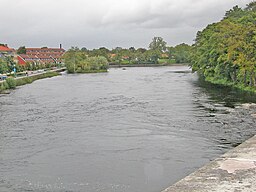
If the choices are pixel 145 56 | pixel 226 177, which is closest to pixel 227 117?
pixel 226 177

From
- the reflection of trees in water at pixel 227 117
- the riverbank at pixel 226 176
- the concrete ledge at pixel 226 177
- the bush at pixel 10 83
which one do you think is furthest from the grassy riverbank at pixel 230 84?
the bush at pixel 10 83

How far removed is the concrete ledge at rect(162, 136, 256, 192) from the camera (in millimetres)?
10898

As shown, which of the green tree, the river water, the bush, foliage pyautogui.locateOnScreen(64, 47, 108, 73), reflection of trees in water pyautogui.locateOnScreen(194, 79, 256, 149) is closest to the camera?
the river water

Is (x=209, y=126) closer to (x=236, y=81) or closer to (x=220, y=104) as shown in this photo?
(x=220, y=104)

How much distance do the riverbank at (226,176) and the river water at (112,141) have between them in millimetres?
1022

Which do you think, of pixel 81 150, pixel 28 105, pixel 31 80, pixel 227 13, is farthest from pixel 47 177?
pixel 227 13

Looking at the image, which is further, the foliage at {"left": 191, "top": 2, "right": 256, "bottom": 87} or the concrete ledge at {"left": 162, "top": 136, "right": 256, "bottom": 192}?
the foliage at {"left": 191, "top": 2, "right": 256, "bottom": 87}

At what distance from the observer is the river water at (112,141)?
13.0m

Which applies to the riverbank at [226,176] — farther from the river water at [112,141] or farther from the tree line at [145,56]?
the tree line at [145,56]

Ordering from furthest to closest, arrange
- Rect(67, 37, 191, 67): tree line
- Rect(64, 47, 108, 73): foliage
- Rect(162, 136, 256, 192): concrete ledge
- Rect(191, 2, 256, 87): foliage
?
Rect(67, 37, 191, 67): tree line, Rect(64, 47, 108, 73): foliage, Rect(191, 2, 256, 87): foliage, Rect(162, 136, 256, 192): concrete ledge

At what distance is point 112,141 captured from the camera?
59.8 ft

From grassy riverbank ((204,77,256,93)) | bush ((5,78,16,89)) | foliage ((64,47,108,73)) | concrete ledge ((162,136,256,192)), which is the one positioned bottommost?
concrete ledge ((162,136,256,192))

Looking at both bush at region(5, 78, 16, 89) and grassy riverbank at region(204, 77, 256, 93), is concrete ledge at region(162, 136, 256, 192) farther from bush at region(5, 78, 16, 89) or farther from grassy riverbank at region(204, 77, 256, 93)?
bush at region(5, 78, 16, 89)

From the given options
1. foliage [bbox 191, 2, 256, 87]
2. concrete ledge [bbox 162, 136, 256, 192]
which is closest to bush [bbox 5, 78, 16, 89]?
foliage [bbox 191, 2, 256, 87]
